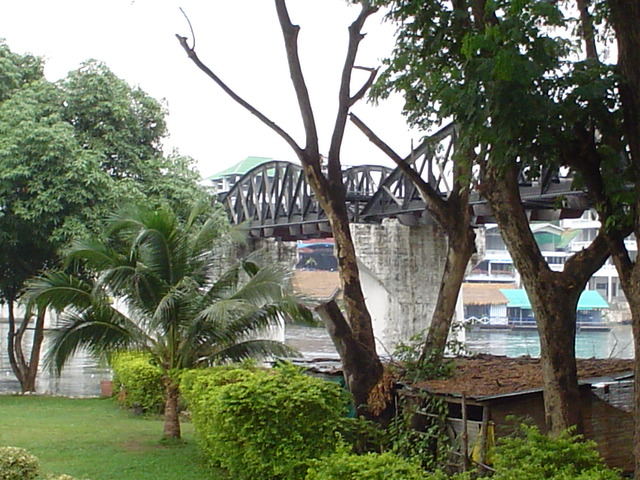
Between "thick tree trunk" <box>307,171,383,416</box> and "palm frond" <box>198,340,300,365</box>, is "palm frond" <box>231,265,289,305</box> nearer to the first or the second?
"palm frond" <box>198,340,300,365</box>

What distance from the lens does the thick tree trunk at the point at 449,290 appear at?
1266 cm

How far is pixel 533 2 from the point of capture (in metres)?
8.32

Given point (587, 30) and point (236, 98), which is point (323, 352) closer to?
point (236, 98)

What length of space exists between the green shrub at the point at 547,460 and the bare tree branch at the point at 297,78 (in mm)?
6699

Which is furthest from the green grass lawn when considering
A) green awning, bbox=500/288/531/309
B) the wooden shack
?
green awning, bbox=500/288/531/309

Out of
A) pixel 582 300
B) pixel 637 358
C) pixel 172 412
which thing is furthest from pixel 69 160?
pixel 582 300

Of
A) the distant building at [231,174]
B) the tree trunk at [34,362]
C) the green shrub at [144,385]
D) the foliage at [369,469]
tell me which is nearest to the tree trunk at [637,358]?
the foliage at [369,469]

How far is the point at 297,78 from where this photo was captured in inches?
515

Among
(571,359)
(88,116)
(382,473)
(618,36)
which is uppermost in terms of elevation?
(88,116)

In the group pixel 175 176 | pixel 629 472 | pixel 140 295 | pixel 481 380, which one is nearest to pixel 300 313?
pixel 140 295

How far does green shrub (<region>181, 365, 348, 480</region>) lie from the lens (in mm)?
10531

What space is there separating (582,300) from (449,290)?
68.6 feet

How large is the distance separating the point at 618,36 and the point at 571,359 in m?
3.43

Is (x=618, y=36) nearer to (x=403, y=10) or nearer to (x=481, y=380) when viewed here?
(x=403, y=10)
